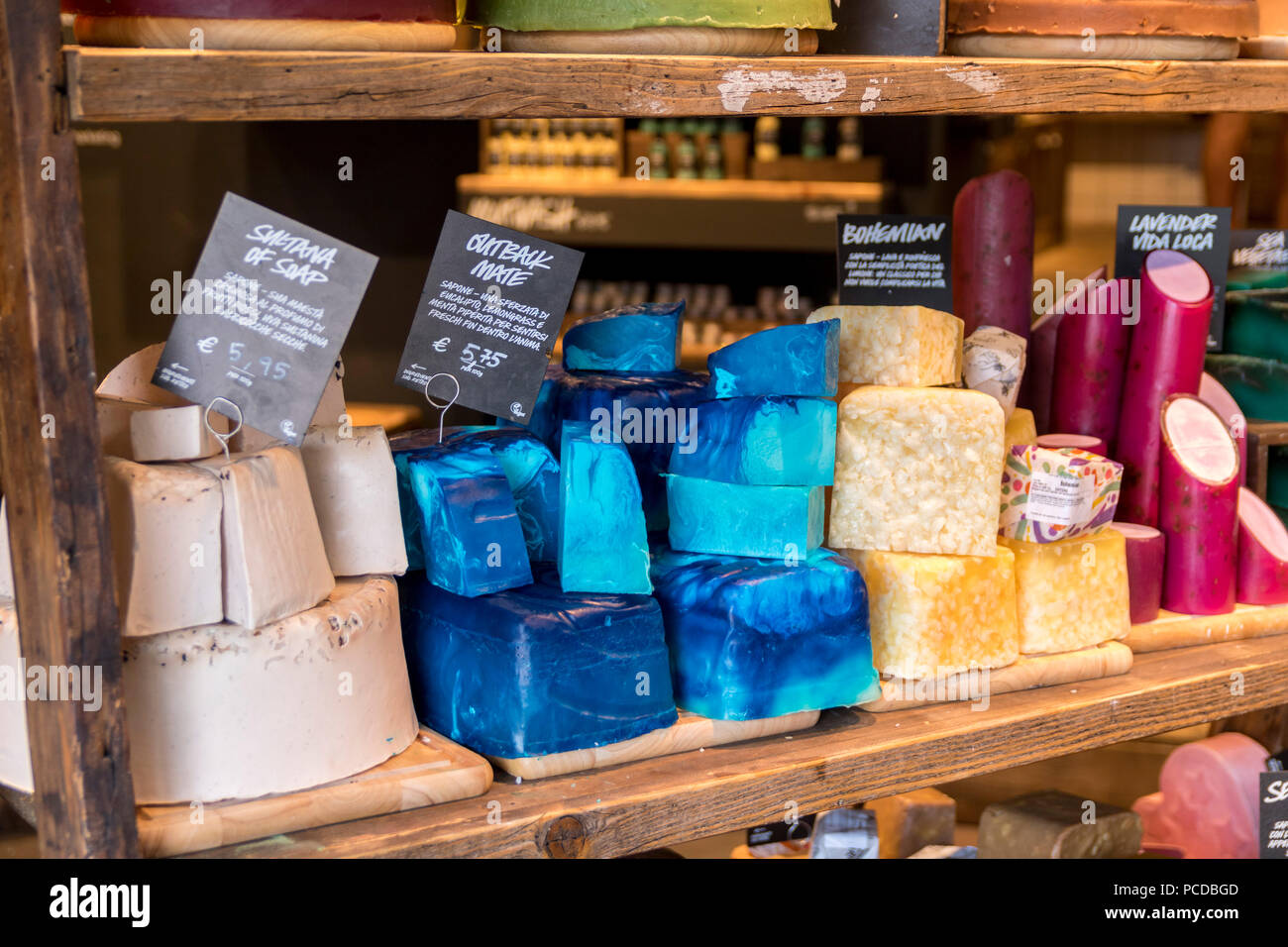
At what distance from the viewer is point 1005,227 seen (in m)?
1.73

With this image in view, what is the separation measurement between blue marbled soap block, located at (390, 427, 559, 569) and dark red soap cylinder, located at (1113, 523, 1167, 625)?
756 mm

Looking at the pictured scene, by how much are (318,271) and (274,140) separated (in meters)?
2.63

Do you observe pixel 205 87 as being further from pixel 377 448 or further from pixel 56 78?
pixel 377 448

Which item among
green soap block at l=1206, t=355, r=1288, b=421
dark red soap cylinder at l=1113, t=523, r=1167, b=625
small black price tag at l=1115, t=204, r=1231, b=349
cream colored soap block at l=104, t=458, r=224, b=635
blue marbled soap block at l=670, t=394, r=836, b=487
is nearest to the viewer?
cream colored soap block at l=104, t=458, r=224, b=635

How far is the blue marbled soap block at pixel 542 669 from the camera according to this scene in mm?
1230

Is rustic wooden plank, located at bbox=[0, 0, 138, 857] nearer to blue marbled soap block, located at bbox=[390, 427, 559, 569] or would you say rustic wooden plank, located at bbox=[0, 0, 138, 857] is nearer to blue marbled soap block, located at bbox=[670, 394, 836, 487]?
blue marbled soap block, located at bbox=[390, 427, 559, 569]

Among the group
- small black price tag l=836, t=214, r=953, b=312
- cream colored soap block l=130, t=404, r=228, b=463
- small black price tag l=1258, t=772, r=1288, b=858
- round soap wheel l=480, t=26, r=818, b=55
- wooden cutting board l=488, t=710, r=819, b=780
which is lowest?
small black price tag l=1258, t=772, r=1288, b=858

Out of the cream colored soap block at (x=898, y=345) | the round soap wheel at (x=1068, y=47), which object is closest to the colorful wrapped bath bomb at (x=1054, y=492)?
the cream colored soap block at (x=898, y=345)

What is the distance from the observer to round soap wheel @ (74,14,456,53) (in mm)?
1065

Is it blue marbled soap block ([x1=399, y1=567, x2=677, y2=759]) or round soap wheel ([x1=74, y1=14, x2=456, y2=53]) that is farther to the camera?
blue marbled soap block ([x1=399, y1=567, x2=677, y2=759])

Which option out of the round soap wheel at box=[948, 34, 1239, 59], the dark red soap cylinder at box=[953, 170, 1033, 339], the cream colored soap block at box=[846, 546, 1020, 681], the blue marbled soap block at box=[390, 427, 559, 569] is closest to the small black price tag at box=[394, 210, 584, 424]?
the blue marbled soap block at box=[390, 427, 559, 569]

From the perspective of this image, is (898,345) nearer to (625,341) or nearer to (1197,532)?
(625,341)

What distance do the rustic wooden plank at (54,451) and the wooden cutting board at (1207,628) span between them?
120cm

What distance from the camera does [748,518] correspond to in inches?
53.9
